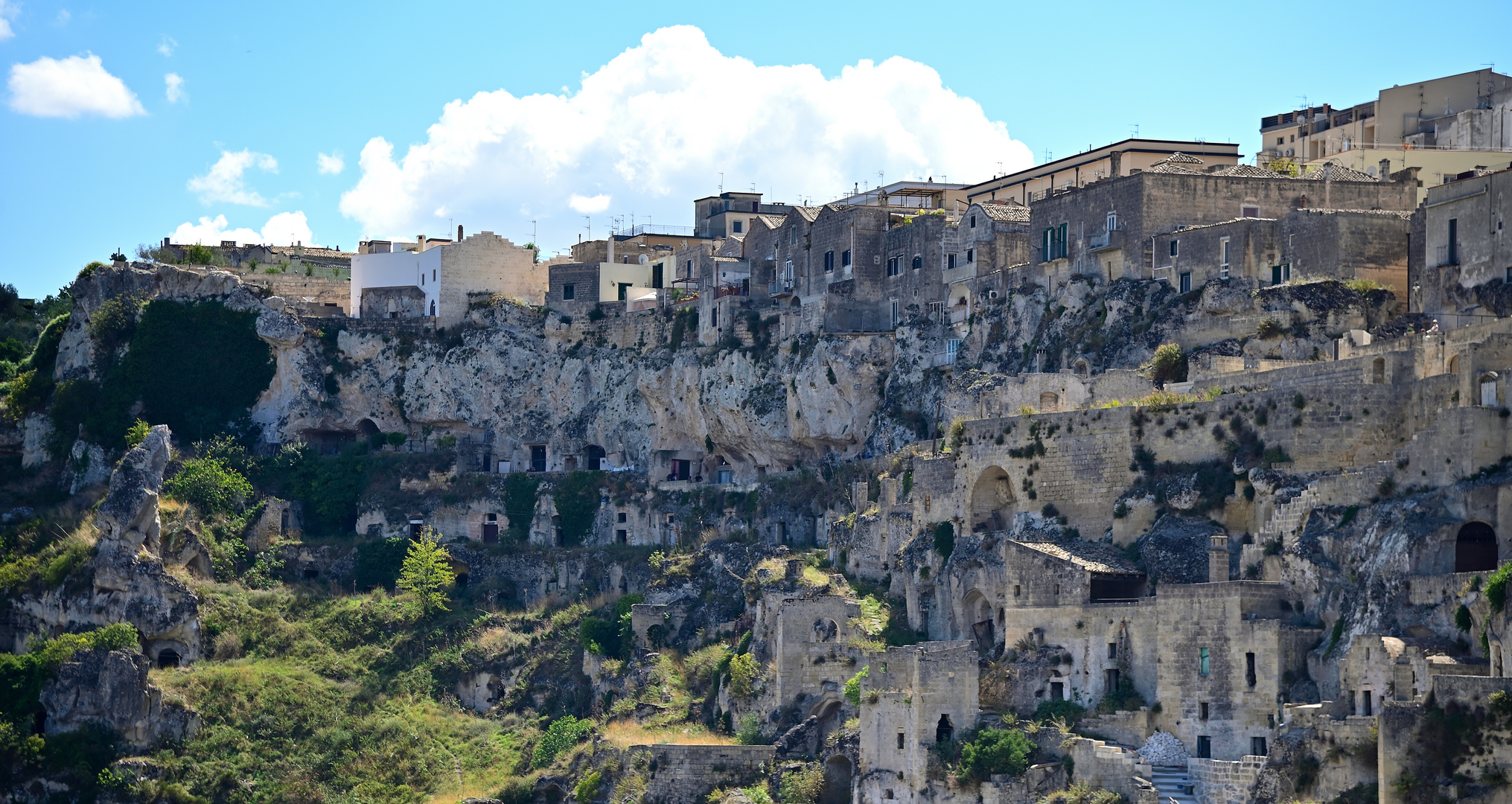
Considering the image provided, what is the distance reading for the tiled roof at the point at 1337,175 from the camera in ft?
224

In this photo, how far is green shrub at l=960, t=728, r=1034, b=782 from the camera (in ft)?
176

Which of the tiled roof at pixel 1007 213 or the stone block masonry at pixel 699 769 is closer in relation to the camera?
the stone block masonry at pixel 699 769

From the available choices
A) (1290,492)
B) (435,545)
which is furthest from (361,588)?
(1290,492)

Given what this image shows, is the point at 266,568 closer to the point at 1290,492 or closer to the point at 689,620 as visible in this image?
the point at 689,620

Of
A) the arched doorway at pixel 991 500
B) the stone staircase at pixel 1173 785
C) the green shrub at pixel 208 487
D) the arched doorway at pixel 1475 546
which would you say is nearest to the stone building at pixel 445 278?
the green shrub at pixel 208 487

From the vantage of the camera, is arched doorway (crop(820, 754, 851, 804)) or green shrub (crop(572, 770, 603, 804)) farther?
green shrub (crop(572, 770, 603, 804))

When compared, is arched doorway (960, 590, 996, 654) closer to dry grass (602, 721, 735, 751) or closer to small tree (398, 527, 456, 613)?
dry grass (602, 721, 735, 751)

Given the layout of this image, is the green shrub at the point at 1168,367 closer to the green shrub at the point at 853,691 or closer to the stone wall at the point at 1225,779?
the green shrub at the point at 853,691

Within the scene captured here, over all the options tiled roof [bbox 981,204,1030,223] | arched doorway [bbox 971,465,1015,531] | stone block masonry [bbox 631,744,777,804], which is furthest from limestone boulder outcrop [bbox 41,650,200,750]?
tiled roof [bbox 981,204,1030,223]

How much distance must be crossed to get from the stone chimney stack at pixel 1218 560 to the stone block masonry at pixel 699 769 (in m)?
14.1

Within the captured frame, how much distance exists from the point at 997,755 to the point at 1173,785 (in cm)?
458

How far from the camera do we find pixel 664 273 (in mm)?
93938

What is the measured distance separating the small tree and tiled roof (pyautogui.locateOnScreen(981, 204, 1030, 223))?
73.5 feet

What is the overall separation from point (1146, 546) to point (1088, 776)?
7.32m
